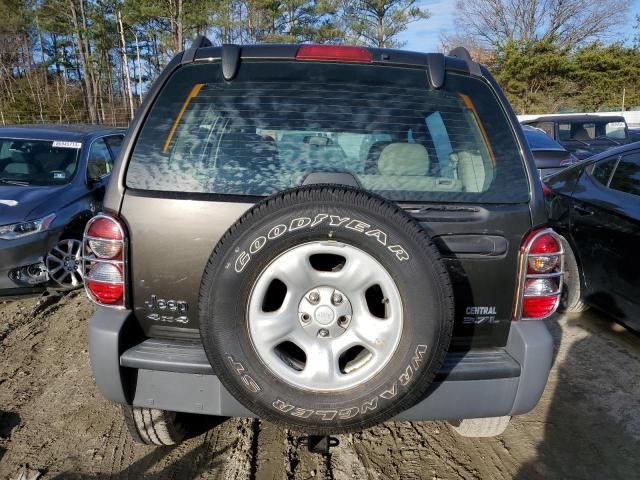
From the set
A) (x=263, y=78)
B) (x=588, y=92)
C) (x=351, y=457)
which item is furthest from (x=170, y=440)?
(x=588, y=92)

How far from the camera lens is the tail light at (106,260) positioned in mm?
2021

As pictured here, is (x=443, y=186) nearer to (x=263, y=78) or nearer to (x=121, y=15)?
(x=263, y=78)

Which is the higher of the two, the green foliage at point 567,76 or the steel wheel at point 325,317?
the green foliage at point 567,76

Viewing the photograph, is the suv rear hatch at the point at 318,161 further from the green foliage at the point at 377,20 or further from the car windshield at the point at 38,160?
the green foliage at the point at 377,20

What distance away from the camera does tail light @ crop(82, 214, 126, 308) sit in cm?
202

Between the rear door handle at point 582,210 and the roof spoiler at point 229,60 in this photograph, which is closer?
the roof spoiler at point 229,60

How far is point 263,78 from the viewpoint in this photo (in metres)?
2.13

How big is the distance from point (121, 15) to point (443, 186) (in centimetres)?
4048

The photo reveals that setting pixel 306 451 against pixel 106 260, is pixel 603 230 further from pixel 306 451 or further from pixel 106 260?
pixel 106 260

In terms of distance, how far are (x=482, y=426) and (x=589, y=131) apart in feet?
34.9

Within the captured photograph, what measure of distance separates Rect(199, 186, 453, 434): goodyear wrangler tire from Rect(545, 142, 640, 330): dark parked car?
2.63 meters

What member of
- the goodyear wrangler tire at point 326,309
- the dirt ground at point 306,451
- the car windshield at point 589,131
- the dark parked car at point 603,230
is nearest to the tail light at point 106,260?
the goodyear wrangler tire at point 326,309

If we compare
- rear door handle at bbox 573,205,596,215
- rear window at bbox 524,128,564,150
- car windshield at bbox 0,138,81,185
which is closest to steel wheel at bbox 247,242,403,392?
rear door handle at bbox 573,205,596,215

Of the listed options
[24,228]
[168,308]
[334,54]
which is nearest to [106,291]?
[168,308]
